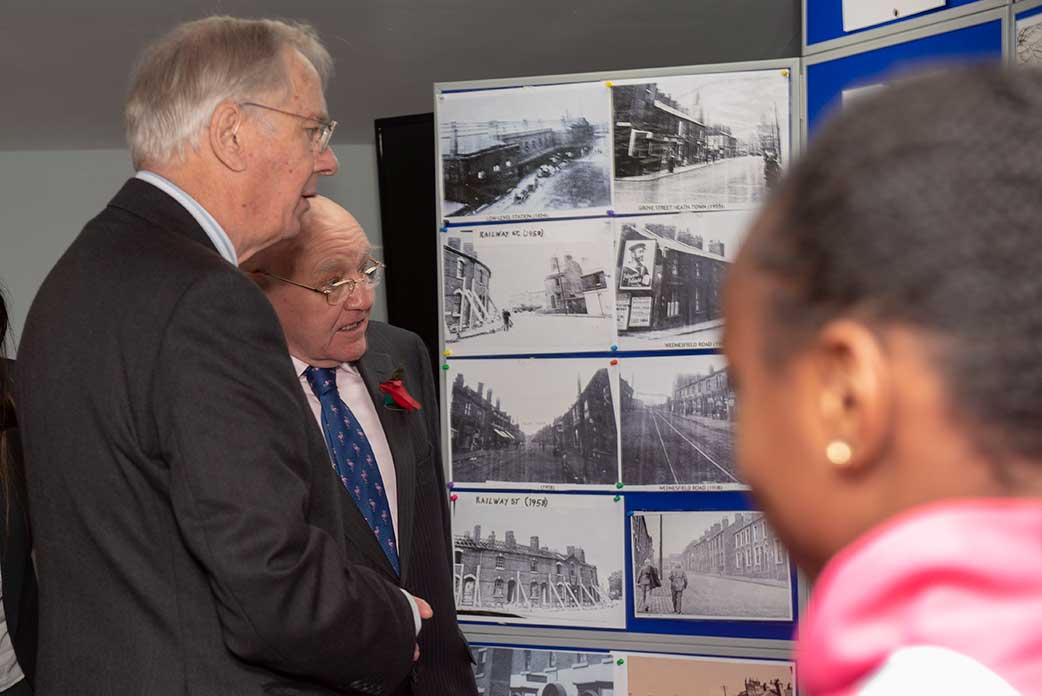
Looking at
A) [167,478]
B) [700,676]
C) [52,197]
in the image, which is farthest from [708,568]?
[52,197]

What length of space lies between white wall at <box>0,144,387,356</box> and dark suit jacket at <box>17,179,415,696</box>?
4.29 metres

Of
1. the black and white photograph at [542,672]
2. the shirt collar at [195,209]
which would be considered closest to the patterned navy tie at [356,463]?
the shirt collar at [195,209]

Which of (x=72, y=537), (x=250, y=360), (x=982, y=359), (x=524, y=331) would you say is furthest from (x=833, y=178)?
(x=524, y=331)

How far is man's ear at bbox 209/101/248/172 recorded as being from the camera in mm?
1493

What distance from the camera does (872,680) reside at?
367 mm

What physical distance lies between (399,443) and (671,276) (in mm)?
883

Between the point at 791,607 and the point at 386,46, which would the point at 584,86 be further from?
the point at 386,46

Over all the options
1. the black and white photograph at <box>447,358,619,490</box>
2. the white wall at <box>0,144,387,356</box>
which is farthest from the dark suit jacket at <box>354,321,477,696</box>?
the white wall at <box>0,144,387,356</box>

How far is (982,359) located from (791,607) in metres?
2.40

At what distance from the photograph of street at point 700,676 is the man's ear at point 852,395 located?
7.84 ft

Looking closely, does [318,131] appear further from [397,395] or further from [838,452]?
[838,452]

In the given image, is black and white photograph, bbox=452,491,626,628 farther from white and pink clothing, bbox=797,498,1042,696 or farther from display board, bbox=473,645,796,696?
white and pink clothing, bbox=797,498,1042,696

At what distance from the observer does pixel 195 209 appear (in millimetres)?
1461

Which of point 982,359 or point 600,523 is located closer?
point 982,359
